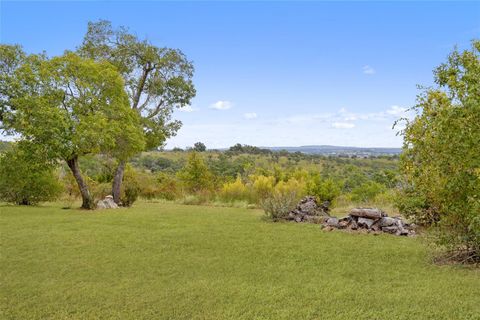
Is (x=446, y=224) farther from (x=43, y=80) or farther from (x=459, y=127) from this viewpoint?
(x=43, y=80)

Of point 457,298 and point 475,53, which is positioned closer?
point 457,298

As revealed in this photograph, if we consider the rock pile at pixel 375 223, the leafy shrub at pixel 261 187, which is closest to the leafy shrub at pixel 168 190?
Answer: the leafy shrub at pixel 261 187

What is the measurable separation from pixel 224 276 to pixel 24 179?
38.2 ft

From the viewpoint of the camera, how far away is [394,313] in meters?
4.09

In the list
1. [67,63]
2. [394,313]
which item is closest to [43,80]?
[67,63]

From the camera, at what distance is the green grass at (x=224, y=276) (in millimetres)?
4254

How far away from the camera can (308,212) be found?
39.2ft

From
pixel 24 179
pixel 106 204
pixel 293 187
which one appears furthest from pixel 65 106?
pixel 293 187

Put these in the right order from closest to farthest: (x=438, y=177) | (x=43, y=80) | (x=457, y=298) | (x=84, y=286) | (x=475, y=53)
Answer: (x=457, y=298) < (x=84, y=286) < (x=475, y=53) < (x=438, y=177) < (x=43, y=80)

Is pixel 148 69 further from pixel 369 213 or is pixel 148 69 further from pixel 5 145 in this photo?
pixel 369 213

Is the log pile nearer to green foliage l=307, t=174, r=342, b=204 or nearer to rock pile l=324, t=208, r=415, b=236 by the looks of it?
rock pile l=324, t=208, r=415, b=236

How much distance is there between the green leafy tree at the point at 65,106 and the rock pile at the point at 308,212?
6.81m

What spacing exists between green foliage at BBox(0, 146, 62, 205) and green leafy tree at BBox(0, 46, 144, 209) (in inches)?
24.9

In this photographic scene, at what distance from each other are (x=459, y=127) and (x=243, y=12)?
9.56 m
